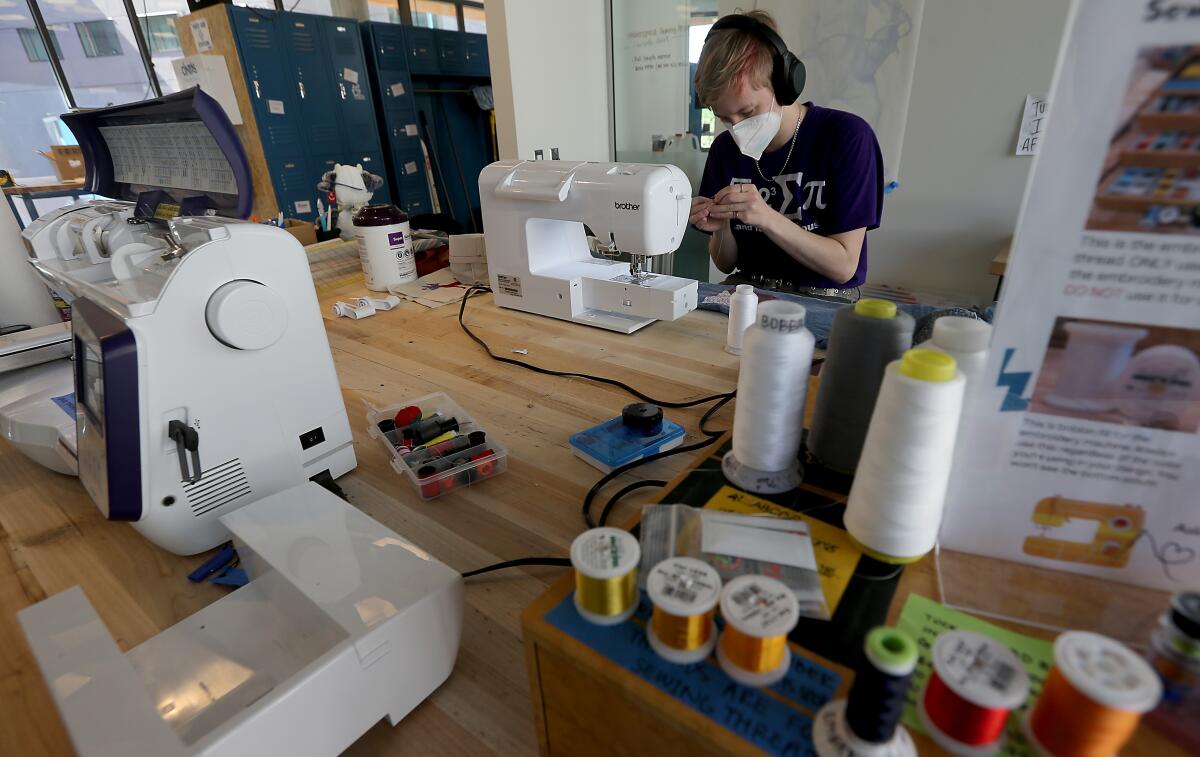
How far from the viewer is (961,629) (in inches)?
16.8

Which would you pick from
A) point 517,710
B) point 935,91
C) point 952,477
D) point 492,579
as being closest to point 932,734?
point 952,477

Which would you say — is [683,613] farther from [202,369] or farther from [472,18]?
[472,18]

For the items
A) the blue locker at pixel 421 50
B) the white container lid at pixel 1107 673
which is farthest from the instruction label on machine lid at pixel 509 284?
the blue locker at pixel 421 50

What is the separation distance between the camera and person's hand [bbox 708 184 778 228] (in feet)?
4.42

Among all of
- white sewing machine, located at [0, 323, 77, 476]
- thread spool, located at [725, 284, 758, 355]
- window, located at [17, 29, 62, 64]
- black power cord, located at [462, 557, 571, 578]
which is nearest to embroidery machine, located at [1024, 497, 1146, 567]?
black power cord, located at [462, 557, 571, 578]

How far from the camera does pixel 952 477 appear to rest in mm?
484

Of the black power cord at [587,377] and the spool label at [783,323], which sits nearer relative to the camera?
the spool label at [783,323]

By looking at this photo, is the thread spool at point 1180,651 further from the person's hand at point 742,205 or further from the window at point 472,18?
the window at point 472,18

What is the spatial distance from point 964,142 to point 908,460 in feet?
9.00

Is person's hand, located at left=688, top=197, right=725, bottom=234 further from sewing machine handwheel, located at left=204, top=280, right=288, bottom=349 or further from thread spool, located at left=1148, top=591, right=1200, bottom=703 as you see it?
thread spool, located at left=1148, top=591, right=1200, bottom=703

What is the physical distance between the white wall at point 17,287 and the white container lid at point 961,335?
1.83m

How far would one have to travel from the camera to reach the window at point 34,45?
4016 millimetres

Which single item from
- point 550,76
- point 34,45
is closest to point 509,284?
point 550,76

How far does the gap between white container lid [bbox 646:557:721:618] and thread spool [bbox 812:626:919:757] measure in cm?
10
